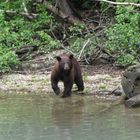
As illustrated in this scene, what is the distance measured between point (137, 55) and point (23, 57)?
121 inches

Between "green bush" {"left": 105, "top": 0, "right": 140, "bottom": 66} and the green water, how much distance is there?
2968 mm

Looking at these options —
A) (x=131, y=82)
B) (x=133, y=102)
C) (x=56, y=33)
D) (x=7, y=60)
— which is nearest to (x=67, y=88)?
(x=131, y=82)

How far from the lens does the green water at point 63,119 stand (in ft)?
24.7

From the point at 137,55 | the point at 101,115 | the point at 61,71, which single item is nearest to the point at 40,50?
the point at 137,55

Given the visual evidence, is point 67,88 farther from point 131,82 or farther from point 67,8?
point 67,8

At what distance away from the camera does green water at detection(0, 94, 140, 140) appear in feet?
24.7

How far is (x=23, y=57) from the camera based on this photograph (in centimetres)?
1455

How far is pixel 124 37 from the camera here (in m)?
13.3

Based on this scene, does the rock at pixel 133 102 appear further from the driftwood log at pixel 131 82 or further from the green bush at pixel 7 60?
the green bush at pixel 7 60

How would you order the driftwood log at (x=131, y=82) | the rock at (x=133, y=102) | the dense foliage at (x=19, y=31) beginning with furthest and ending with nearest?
1. the dense foliage at (x=19, y=31)
2. the driftwood log at (x=131, y=82)
3. the rock at (x=133, y=102)

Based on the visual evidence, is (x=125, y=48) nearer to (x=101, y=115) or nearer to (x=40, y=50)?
(x=40, y=50)

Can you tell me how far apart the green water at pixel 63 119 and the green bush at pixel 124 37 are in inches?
117

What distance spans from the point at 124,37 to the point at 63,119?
16.4 feet

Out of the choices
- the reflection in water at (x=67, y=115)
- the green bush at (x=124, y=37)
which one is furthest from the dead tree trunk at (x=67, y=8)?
the reflection in water at (x=67, y=115)
